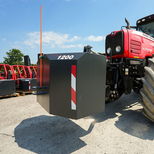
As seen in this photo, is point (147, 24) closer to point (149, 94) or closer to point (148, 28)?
point (148, 28)

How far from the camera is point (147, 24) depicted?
447 cm

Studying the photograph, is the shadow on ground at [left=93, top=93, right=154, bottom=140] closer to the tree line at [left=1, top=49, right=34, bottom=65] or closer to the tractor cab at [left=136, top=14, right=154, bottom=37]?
the tractor cab at [left=136, top=14, right=154, bottom=37]

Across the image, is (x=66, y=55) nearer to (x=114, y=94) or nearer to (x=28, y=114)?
(x=114, y=94)

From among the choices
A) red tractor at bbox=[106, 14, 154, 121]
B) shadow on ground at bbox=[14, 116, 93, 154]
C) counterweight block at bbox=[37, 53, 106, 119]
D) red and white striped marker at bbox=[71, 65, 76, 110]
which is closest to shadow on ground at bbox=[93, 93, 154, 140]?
red tractor at bbox=[106, 14, 154, 121]

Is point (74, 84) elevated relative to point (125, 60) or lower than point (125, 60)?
lower

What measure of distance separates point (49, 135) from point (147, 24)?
4412mm

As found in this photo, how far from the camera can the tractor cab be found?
432 centimetres

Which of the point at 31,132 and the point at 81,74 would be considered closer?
the point at 81,74

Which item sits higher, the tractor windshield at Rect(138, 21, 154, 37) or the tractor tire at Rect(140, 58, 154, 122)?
the tractor windshield at Rect(138, 21, 154, 37)

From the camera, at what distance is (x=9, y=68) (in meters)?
7.40

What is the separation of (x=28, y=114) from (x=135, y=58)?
123 inches

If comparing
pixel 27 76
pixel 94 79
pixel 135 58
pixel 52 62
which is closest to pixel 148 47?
pixel 135 58

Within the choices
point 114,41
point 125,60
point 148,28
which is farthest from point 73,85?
point 148,28

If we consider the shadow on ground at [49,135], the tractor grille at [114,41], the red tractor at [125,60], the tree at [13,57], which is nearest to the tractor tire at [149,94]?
the red tractor at [125,60]
